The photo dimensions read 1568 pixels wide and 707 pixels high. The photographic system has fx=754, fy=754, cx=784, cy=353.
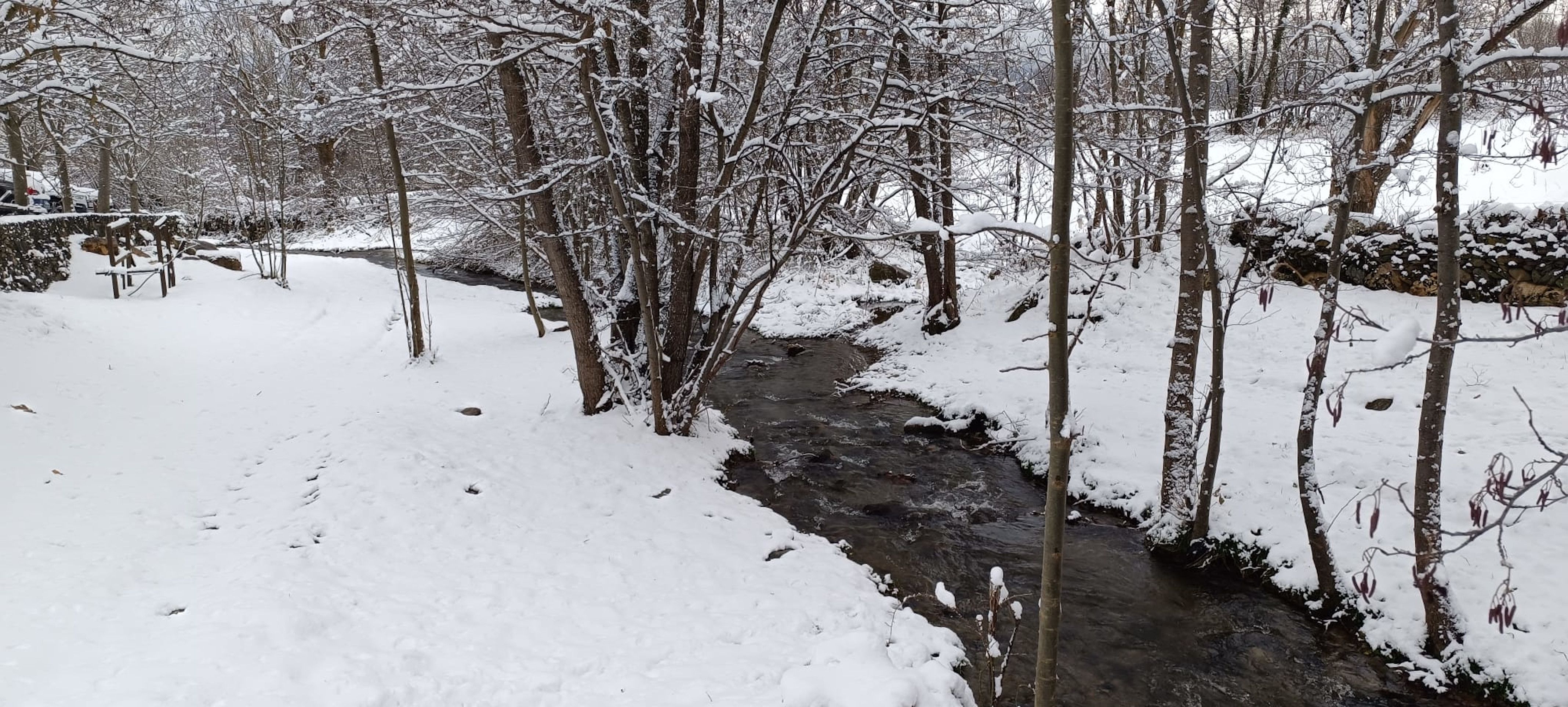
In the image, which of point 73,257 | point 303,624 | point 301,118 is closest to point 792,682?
point 303,624

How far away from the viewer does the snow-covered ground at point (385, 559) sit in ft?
13.2

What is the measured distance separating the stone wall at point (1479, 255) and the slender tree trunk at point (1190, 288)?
3313 millimetres

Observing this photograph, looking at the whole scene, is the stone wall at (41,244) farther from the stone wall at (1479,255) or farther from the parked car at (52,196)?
the stone wall at (1479,255)

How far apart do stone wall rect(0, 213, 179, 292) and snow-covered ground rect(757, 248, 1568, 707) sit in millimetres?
13496

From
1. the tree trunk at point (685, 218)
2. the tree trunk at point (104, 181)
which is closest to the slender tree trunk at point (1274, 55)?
the tree trunk at point (685, 218)

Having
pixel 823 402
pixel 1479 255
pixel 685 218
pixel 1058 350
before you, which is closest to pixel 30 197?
pixel 685 218

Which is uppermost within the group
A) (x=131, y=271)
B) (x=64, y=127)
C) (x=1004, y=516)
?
(x=64, y=127)

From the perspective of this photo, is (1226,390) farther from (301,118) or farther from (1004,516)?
(301,118)

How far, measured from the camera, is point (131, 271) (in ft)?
44.4

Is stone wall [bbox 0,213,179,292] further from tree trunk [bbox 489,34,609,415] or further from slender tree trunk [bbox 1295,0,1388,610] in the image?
slender tree trunk [bbox 1295,0,1388,610]

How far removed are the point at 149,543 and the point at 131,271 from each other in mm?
11520

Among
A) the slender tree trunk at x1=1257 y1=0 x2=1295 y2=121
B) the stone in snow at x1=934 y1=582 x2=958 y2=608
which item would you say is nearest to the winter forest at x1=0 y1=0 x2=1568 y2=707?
the stone in snow at x1=934 y1=582 x2=958 y2=608

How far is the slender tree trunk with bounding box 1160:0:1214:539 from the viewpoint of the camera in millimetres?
5637

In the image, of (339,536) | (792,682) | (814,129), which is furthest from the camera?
(814,129)
